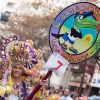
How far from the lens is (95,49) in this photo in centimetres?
508

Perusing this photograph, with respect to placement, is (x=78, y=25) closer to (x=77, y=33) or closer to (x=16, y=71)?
(x=77, y=33)

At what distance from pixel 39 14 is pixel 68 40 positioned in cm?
2114

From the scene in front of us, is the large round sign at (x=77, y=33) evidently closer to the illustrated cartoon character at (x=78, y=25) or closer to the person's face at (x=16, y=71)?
the illustrated cartoon character at (x=78, y=25)

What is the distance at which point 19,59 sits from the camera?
5344 millimetres

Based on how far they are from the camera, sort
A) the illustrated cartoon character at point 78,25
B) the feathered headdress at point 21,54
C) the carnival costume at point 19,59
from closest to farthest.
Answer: the illustrated cartoon character at point 78,25 < the carnival costume at point 19,59 < the feathered headdress at point 21,54

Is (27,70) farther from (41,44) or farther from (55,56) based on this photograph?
(41,44)

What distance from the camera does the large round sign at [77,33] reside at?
507 cm

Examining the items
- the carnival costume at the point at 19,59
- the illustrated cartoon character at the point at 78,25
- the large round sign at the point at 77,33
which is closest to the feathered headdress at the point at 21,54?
the carnival costume at the point at 19,59

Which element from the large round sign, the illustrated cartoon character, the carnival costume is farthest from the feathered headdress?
the illustrated cartoon character

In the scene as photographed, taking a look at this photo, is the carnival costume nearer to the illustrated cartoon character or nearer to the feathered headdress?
the feathered headdress

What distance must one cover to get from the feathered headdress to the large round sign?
451 mm

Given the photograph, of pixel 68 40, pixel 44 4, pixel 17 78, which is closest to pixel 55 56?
pixel 68 40

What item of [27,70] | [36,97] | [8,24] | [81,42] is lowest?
[36,97]

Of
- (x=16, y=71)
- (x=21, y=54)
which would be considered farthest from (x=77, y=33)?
(x=16, y=71)
